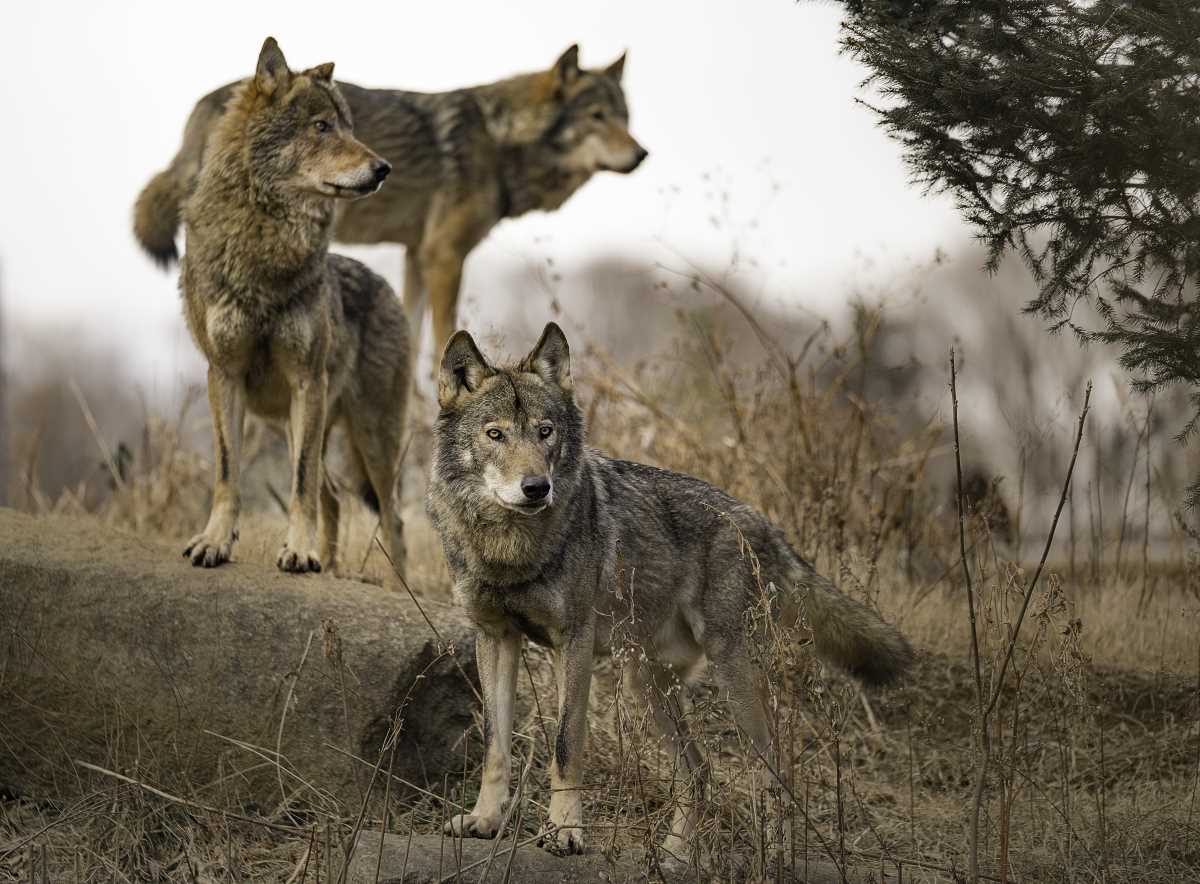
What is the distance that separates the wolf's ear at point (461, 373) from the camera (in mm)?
5066

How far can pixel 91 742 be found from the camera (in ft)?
17.8

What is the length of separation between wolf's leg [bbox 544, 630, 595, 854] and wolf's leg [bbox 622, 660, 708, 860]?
17 cm

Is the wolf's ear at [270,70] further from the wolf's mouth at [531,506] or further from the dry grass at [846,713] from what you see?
the wolf's mouth at [531,506]

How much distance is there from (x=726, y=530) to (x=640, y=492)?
387mm

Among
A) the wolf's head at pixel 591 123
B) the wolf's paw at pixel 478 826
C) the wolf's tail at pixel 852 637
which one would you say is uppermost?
the wolf's head at pixel 591 123

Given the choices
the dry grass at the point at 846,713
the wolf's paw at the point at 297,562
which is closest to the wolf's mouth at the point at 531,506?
the dry grass at the point at 846,713

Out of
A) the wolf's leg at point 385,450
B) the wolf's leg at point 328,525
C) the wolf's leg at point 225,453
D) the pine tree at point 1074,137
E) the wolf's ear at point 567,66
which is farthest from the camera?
the wolf's ear at point 567,66

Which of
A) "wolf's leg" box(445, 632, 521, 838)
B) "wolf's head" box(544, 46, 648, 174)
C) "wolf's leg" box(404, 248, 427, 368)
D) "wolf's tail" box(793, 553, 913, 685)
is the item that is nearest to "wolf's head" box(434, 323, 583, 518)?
"wolf's leg" box(445, 632, 521, 838)

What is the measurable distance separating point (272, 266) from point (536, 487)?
7.32ft

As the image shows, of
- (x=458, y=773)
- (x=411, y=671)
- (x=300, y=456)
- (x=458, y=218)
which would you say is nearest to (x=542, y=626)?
(x=411, y=671)

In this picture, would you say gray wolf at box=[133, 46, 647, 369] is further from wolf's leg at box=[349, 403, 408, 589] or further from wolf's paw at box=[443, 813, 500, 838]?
wolf's paw at box=[443, 813, 500, 838]

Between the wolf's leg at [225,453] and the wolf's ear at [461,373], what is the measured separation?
1.46 m

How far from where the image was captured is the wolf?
4758 mm

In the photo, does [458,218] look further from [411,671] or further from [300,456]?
[411,671]
